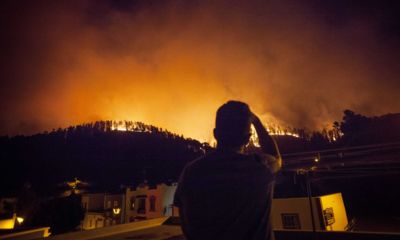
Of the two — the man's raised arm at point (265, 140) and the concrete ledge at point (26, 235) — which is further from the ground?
the man's raised arm at point (265, 140)

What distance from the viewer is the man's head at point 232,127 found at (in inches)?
68.0

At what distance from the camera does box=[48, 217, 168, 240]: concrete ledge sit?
24.8 feet

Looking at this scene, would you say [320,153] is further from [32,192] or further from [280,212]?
[32,192]

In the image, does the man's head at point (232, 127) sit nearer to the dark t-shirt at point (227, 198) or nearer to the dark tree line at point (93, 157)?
the dark t-shirt at point (227, 198)

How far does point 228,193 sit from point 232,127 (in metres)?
0.47

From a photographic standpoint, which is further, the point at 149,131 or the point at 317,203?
the point at 149,131

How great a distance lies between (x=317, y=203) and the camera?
1633 centimetres

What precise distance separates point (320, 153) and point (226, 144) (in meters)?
2.52

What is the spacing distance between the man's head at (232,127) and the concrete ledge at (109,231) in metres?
7.84

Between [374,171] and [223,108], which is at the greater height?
[223,108]

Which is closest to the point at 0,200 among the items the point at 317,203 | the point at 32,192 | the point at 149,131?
the point at 32,192

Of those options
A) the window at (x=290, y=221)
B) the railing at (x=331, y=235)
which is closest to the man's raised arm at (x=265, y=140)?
A: the railing at (x=331, y=235)

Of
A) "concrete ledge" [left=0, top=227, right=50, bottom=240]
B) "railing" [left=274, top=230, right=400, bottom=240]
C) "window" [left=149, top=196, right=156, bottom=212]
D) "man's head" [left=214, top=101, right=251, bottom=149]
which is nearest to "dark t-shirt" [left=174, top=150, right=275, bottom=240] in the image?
"man's head" [left=214, top=101, right=251, bottom=149]

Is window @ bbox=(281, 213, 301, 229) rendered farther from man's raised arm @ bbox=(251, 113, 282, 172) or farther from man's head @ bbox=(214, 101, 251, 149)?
man's head @ bbox=(214, 101, 251, 149)
